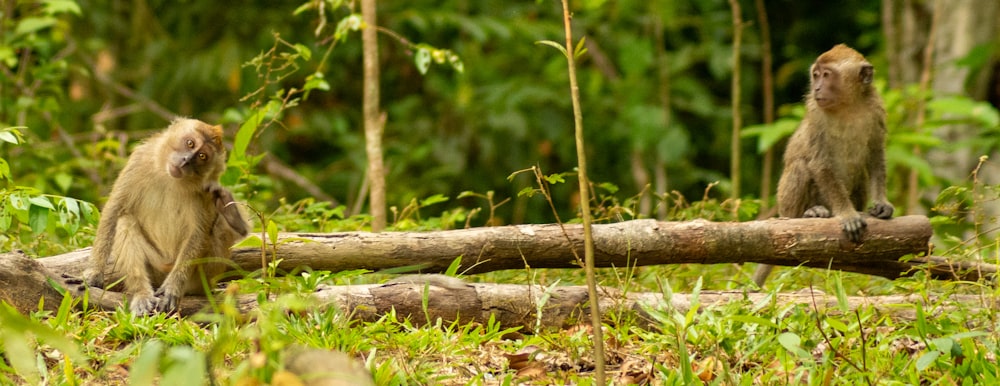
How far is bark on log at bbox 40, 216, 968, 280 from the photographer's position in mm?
5660

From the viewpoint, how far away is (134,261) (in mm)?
5652

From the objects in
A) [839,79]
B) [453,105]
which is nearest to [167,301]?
[839,79]

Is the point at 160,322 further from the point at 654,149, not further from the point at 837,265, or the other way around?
the point at 654,149

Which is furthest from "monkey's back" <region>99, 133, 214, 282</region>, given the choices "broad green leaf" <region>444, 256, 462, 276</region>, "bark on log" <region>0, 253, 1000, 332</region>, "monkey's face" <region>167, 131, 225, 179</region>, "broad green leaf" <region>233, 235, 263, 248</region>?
"broad green leaf" <region>444, 256, 462, 276</region>

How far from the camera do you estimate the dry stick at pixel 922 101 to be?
Result: 9.97 m

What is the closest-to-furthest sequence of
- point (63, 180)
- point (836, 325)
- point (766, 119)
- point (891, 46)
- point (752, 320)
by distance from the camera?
point (752, 320) < point (836, 325) < point (63, 180) < point (766, 119) < point (891, 46)

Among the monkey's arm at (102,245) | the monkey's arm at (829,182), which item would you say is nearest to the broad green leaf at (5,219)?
the monkey's arm at (102,245)

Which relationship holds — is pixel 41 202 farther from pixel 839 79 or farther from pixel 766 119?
pixel 766 119

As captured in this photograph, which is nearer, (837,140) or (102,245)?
(102,245)

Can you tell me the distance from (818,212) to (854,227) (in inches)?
40.8

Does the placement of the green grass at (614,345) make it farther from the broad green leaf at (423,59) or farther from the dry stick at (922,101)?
the dry stick at (922,101)

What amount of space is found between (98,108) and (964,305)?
11730 millimetres

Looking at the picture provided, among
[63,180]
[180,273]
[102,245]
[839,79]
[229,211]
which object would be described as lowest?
[180,273]

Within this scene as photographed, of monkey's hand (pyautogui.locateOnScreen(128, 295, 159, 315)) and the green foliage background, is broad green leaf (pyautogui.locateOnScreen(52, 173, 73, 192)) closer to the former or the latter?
monkey's hand (pyautogui.locateOnScreen(128, 295, 159, 315))
